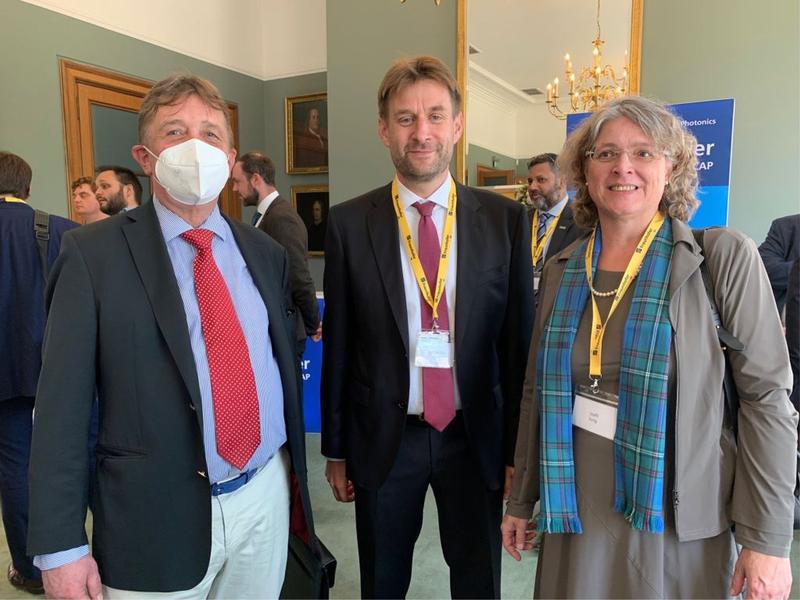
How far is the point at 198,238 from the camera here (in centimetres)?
131

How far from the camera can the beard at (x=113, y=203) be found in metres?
3.52

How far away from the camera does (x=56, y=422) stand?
1.12 metres

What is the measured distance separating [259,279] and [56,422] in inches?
21.7

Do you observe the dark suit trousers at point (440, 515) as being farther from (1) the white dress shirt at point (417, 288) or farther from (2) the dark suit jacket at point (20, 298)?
(2) the dark suit jacket at point (20, 298)

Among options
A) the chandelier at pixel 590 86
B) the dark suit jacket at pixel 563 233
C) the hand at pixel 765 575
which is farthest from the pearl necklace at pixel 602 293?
the chandelier at pixel 590 86

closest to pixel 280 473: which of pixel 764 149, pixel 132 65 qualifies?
pixel 764 149

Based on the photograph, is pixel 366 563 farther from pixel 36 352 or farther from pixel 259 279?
pixel 36 352

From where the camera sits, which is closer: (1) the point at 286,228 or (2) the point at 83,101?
(1) the point at 286,228

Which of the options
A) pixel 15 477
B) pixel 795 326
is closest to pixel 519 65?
pixel 795 326

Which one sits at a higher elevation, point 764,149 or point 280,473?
point 764,149

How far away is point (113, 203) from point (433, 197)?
109 inches

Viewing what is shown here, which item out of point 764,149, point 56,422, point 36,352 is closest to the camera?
point 56,422

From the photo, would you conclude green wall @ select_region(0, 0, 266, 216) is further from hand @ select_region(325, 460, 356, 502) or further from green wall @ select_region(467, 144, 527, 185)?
hand @ select_region(325, 460, 356, 502)

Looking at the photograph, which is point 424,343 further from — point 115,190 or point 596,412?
point 115,190
